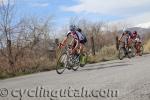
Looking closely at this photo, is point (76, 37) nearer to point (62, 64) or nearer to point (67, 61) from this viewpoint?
point (67, 61)

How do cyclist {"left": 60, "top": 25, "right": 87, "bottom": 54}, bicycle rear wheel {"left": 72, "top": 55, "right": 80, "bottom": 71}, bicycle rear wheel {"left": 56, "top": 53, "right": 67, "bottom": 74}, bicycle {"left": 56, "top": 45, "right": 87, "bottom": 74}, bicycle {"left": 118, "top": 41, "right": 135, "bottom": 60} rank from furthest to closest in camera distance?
bicycle {"left": 118, "top": 41, "right": 135, "bottom": 60} < bicycle rear wheel {"left": 72, "top": 55, "right": 80, "bottom": 71} < cyclist {"left": 60, "top": 25, "right": 87, "bottom": 54} < bicycle {"left": 56, "top": 45, "right": 87, "bottom": 74} < bicycle rear wheel {"left": 56, "top": 53, "right": 67, "bottom": 74}

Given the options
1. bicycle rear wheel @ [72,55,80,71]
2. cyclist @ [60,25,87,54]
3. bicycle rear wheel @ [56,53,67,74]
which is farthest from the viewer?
bicycle rear wheel @ [72,55,80,71]

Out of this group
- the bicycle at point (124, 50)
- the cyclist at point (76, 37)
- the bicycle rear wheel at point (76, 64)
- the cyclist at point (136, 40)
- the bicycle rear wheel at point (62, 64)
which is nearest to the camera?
the bicycle rear wheel at point (62, 64)

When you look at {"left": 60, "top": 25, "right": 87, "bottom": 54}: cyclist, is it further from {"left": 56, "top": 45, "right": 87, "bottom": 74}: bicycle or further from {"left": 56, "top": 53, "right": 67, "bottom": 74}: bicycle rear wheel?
{"left": 56, "top": 53, "right": 67, "bottom": 74}: bicycle rear wheel

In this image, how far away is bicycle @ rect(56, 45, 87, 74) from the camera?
1622 cm

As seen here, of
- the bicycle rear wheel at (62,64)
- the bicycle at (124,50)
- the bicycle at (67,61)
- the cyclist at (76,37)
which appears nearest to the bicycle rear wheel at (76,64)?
the bicycle at (67,61)

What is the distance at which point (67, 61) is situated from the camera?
54.2ft

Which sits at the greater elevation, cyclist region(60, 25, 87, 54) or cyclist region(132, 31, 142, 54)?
cyclist region(60, 25, 87, 54)

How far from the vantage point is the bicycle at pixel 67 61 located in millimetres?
16219

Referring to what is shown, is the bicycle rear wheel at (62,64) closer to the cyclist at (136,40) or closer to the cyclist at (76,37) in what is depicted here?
the cyclist at (76,37)

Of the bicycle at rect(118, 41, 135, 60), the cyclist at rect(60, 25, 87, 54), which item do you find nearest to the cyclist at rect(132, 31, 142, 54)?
the bicycle at rect(118, 41, 135, 60)

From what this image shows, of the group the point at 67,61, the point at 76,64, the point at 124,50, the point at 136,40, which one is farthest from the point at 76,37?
Answer: the point at 136,40

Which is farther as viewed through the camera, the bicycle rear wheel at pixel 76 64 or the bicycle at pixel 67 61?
the bicycle rear wheel at pixel 76 64

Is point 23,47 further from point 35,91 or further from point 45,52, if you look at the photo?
point 35,91
